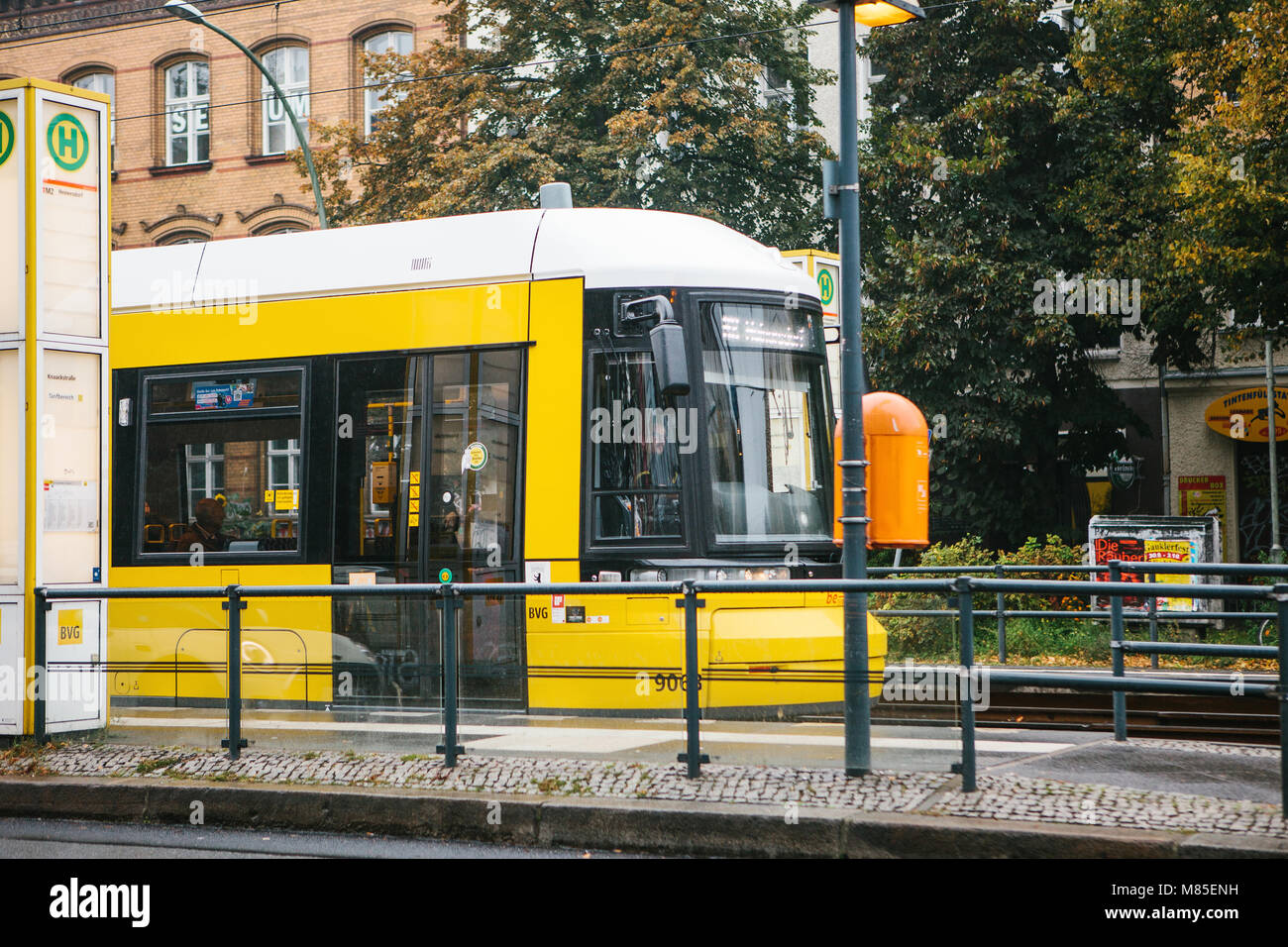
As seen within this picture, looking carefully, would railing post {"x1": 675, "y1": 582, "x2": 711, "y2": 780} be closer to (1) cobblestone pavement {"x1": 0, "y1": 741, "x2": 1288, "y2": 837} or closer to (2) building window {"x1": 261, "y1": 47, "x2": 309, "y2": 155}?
(1) cobblestone pavement {"x1": 0, "y1": 741, "x2": 1288, "y2": 837}

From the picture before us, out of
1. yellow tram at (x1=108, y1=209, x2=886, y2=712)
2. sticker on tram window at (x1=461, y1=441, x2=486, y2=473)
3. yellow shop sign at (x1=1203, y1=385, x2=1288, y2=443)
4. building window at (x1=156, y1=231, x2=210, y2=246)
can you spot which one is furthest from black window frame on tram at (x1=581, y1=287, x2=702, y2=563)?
building window at (x1=156, y1=231, x2=210, y2=246)

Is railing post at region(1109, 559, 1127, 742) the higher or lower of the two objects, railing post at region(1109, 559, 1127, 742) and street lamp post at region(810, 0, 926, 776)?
the lower

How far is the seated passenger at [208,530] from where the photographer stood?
37.1 feet

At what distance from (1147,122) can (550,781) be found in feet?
56.9

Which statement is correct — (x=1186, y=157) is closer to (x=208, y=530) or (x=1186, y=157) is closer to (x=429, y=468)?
(x=429, y=468)

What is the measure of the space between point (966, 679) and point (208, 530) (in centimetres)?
658

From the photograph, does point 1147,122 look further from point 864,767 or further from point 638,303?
point 864,767

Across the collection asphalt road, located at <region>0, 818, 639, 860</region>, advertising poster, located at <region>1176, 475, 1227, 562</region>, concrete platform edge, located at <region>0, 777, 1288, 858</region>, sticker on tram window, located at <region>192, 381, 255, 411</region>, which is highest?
sticker on tram window, located at <region>192, 381, 255, 411</region>

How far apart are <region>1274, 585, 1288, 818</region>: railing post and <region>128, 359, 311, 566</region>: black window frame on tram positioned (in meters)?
6.92

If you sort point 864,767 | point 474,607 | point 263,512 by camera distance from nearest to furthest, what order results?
point 864,767 → point 474,607 → point 263,512

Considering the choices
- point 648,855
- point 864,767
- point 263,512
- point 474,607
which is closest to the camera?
point 648,855

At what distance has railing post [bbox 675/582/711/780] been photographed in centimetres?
743

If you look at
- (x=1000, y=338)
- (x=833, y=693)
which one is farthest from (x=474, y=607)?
(x=1000, y=338)

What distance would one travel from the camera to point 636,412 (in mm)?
9984
